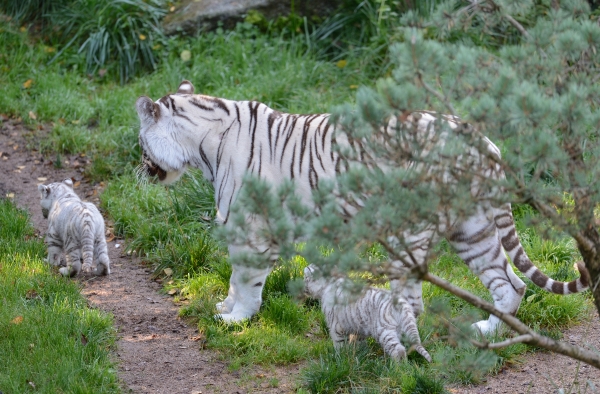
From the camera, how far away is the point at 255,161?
557 centimetres

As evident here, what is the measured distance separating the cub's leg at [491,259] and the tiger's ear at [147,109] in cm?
229

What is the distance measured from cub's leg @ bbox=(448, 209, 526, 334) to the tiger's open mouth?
2.20m

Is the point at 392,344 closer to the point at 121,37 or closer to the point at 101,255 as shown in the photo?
the point at 101,255

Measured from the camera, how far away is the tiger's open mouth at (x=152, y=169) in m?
5.89

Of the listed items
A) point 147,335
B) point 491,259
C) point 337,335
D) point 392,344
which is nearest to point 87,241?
point 147,335

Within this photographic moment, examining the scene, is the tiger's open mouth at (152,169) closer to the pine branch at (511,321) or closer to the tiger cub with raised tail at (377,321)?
the tiger cub with raised tail at (377,321)

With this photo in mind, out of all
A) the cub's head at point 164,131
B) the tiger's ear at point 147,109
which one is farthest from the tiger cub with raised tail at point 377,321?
the tiger's ear at point 147,109

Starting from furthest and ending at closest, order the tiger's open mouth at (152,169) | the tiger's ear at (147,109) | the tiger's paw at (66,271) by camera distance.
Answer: the tiger's paw at (66,271), the tiger's open mouth at (152,169), the tiger's ear at (147,109)

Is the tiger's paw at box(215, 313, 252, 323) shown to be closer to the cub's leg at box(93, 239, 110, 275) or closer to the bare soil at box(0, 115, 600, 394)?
the bare soil at box(0, 115, 600, 394)

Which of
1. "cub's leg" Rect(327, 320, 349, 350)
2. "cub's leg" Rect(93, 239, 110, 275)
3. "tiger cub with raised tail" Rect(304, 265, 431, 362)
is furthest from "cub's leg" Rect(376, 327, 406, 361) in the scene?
"cub's leg" Rect(93, 239, 110, 275)

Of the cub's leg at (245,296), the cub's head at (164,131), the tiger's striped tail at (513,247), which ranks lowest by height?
the cub's leg at (245,296)

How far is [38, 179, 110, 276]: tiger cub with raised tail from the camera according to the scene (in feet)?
21.0

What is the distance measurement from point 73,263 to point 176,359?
164cm

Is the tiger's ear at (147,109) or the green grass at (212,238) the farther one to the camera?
the tiger's ear at (147,109)
